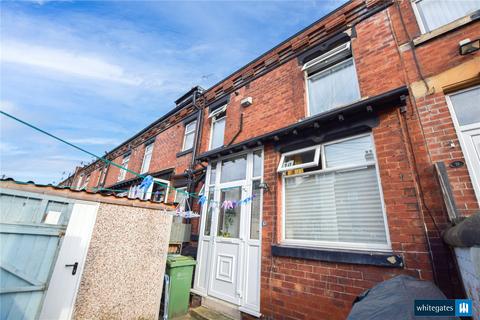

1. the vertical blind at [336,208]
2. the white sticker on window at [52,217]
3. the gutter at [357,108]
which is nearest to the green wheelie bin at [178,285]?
the white sticker on window at [52,217]

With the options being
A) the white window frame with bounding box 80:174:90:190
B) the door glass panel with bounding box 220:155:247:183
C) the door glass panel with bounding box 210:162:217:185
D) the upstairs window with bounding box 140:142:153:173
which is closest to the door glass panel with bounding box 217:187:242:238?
the door glass panel with bounding box 220:155:247:183

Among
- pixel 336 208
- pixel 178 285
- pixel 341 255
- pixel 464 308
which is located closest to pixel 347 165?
pixel 336 208

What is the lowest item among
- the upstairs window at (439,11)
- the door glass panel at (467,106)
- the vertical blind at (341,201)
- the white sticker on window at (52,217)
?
the white sticker on window at (52,217)

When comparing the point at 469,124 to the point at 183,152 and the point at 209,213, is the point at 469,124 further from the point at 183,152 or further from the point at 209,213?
the point at 183,152

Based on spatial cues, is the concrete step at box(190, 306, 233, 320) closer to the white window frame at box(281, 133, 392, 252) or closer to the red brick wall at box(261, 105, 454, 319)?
Result: the red brick wall at box(261, 105, 454, 319)

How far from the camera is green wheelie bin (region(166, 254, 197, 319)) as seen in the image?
4766mm

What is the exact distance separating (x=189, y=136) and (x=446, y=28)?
26.1 feet

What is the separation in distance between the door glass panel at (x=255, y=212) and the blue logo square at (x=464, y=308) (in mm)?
3181

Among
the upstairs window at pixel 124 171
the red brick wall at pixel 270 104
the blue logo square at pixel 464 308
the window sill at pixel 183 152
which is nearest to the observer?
the blue logo square at pixel 464 308

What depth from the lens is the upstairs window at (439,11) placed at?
349cm

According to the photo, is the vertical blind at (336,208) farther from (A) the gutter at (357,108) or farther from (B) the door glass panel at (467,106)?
(B) the door glass panel at (467,106)

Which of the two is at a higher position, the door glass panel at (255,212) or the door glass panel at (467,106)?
the door glass panel at (467,106)

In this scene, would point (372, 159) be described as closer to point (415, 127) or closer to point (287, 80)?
point (415, 127)

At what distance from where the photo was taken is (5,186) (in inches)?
129
